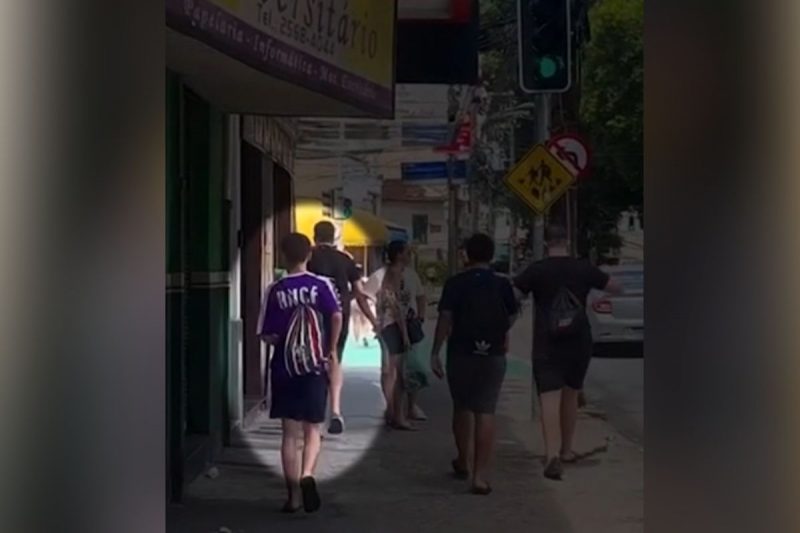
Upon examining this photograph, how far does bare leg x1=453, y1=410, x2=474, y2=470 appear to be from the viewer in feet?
31.1

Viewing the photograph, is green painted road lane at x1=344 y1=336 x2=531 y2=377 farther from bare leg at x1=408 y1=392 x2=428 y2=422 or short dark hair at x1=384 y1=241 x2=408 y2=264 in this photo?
short dark hair at x1=384 y1=241 x2=408 y2=264

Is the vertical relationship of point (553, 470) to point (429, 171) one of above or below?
below

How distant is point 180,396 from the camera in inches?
355

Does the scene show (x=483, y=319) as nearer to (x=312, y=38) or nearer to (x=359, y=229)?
(x=312, y=38)

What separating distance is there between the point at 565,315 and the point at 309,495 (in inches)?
88.7

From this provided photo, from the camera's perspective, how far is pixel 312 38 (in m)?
9.17

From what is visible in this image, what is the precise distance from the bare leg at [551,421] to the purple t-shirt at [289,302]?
2.24 m

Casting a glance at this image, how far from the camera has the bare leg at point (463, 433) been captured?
9.47 meters

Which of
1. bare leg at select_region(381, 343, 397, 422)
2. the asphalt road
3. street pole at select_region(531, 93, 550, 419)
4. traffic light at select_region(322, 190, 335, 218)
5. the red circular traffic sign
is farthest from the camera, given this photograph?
Answer: traffic light at select_region(322, 190, 335, 218)

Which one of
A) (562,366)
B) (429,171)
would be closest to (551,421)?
(562,366)

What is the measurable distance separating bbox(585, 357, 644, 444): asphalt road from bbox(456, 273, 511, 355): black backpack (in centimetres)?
388

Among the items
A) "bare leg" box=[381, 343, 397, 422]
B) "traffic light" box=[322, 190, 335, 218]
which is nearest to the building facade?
"bare leg" box=[381, 343, 397, 422]
